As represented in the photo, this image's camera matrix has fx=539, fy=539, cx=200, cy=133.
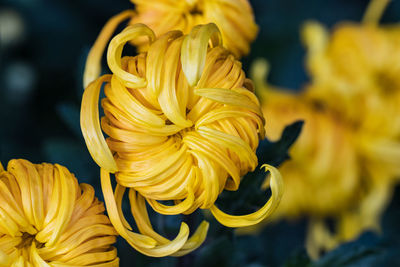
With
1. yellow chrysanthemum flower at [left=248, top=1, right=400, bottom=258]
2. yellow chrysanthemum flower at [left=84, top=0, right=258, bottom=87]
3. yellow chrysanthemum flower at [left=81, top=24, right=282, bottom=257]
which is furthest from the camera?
yellow chrysanthemum flower at [left=248, top=1, right=400, bottom=258]

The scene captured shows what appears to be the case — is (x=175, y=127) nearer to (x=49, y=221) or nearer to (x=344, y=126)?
(x=49, y=221)

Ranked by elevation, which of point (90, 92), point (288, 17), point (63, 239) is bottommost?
point (288, 17)

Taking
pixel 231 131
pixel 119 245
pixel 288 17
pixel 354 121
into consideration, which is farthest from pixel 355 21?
pixel 231 131

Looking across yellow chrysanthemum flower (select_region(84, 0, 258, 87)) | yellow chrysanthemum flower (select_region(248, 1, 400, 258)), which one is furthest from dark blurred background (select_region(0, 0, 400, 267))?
yellow chrysanthemum flower (select_region(84, 0, 258, 87))

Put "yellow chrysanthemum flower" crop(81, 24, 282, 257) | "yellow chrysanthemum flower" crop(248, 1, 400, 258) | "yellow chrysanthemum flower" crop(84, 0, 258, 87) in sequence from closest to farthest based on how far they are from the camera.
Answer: "yellow chrysanthemum flower" crop(81, 24, 282, 257), "yellow chrysanthemum flower" crop(84, 0, 258, 87), "yellow chrysanthemum flower" crop(248, 1, 400, 258)

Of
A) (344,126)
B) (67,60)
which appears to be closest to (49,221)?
(344,126)

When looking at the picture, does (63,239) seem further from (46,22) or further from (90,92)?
(46,22)

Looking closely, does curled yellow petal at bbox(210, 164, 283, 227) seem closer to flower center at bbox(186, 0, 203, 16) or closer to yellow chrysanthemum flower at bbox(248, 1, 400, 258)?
flower center at bbox(186, 0, 203, 16)
